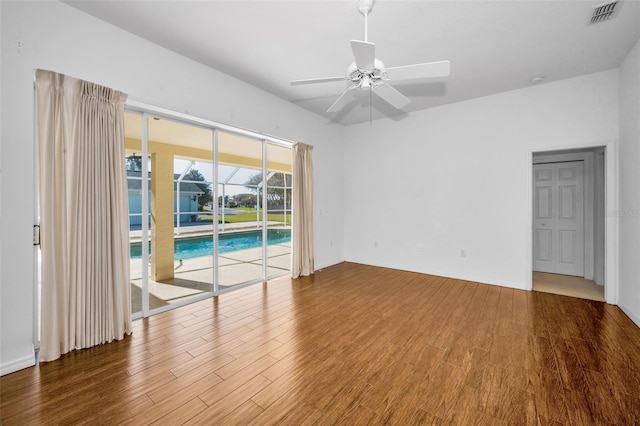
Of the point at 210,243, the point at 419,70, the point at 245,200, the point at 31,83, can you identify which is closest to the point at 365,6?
the point at 419,70

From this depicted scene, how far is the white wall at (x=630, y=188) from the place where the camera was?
9.80ft

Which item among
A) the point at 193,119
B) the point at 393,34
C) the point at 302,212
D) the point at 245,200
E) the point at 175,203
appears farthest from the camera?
the point at 302,212

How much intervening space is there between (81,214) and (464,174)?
529cm

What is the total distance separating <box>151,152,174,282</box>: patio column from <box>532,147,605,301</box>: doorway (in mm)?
5621

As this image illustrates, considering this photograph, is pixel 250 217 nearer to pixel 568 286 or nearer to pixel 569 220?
pixel 568 286

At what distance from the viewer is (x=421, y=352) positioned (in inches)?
94.9

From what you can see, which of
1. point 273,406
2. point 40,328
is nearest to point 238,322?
point 273,406

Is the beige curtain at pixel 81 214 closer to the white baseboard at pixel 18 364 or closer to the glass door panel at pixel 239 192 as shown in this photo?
the white baseboard at pixel 18 364

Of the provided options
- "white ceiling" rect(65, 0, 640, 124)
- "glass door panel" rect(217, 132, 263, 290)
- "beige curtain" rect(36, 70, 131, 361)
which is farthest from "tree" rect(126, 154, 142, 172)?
"white ceiling" rect(65, 0, 640, 124)

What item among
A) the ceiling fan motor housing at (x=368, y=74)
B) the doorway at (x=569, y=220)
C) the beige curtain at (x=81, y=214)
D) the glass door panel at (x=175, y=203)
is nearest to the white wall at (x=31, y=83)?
the beige curtain at (x=81, y=214)

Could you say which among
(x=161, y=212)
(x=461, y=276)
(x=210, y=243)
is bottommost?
(x=461, y=276)

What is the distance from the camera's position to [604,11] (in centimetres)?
245

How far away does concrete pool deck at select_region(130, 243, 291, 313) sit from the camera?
3.45 meters

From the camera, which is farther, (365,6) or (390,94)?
(390,94)
